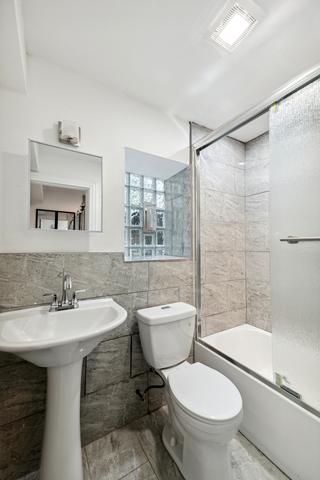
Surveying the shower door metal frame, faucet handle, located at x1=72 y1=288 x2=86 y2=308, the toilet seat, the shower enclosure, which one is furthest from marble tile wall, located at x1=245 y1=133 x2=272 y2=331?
faucet handle, located at x1=72 y1=288 x2=86 y2=308

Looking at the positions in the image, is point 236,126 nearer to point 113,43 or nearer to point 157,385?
point 113,43

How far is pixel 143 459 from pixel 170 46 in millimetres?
2375

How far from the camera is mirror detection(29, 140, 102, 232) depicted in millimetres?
1238

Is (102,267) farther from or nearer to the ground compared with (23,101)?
nearer to the ground

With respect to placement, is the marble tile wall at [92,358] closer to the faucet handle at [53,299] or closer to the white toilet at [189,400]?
the faucet handle at [53,299]

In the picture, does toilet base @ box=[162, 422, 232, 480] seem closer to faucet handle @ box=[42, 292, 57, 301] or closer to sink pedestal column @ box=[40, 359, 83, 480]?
sink pedestal column @ box=[40, 359, 83, 480]

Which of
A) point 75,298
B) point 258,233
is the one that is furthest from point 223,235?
point 75,298

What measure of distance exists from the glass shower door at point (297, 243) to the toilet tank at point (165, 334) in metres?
0.55

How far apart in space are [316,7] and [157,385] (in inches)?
93.6

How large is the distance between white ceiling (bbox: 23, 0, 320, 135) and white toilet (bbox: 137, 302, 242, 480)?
1585 millimetres

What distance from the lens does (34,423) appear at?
115 centimetres

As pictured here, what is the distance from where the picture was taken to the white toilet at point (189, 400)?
979 millimetres

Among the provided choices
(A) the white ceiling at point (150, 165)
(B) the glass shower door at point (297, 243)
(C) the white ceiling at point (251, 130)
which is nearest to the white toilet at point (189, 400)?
(B) the glass shower door at point (297, 243)

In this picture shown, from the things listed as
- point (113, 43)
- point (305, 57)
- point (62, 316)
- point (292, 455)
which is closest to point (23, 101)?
point (113, 43)
